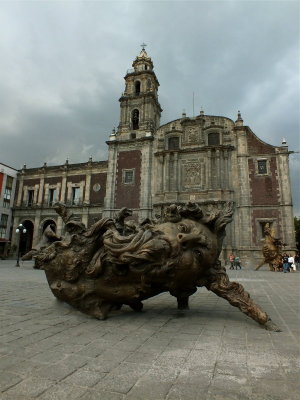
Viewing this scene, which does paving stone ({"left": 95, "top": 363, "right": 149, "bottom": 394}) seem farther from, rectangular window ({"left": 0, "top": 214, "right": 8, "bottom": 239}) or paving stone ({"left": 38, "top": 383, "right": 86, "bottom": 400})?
rectangular window ({"left": 0, "top": 214, "right": 8, "bottom": 239})

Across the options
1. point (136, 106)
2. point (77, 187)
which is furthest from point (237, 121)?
point (77, 187)

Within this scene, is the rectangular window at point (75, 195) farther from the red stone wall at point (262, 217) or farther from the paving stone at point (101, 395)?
the paving stone at point (101, 395)

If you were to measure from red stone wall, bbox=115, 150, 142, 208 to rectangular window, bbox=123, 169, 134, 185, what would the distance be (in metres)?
0.30

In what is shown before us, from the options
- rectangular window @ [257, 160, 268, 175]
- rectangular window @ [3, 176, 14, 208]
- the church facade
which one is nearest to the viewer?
the church facade

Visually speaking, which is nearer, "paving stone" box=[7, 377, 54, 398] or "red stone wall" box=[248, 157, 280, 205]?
"paving stone" box=[7, 377, 54, 398]

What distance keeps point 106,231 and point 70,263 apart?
0.70 m

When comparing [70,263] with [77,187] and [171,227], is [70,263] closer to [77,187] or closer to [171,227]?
[171,227]

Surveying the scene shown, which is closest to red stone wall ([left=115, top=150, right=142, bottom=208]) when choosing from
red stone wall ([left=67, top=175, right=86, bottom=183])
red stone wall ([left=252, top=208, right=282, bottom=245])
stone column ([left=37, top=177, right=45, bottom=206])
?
red stone wall ([left=67, top=175, right=86, bottom=183])

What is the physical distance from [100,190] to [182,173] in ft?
30.2

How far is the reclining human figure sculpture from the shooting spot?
3564 millimetres

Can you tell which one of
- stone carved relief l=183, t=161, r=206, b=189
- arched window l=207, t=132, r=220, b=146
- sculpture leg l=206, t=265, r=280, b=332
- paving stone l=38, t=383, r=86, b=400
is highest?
arched window l=207, t=132, r=220, b=146

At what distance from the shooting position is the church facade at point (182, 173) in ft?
73.8

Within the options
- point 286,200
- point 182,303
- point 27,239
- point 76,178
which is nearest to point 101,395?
point 182,303

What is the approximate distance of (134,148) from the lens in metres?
27.4
